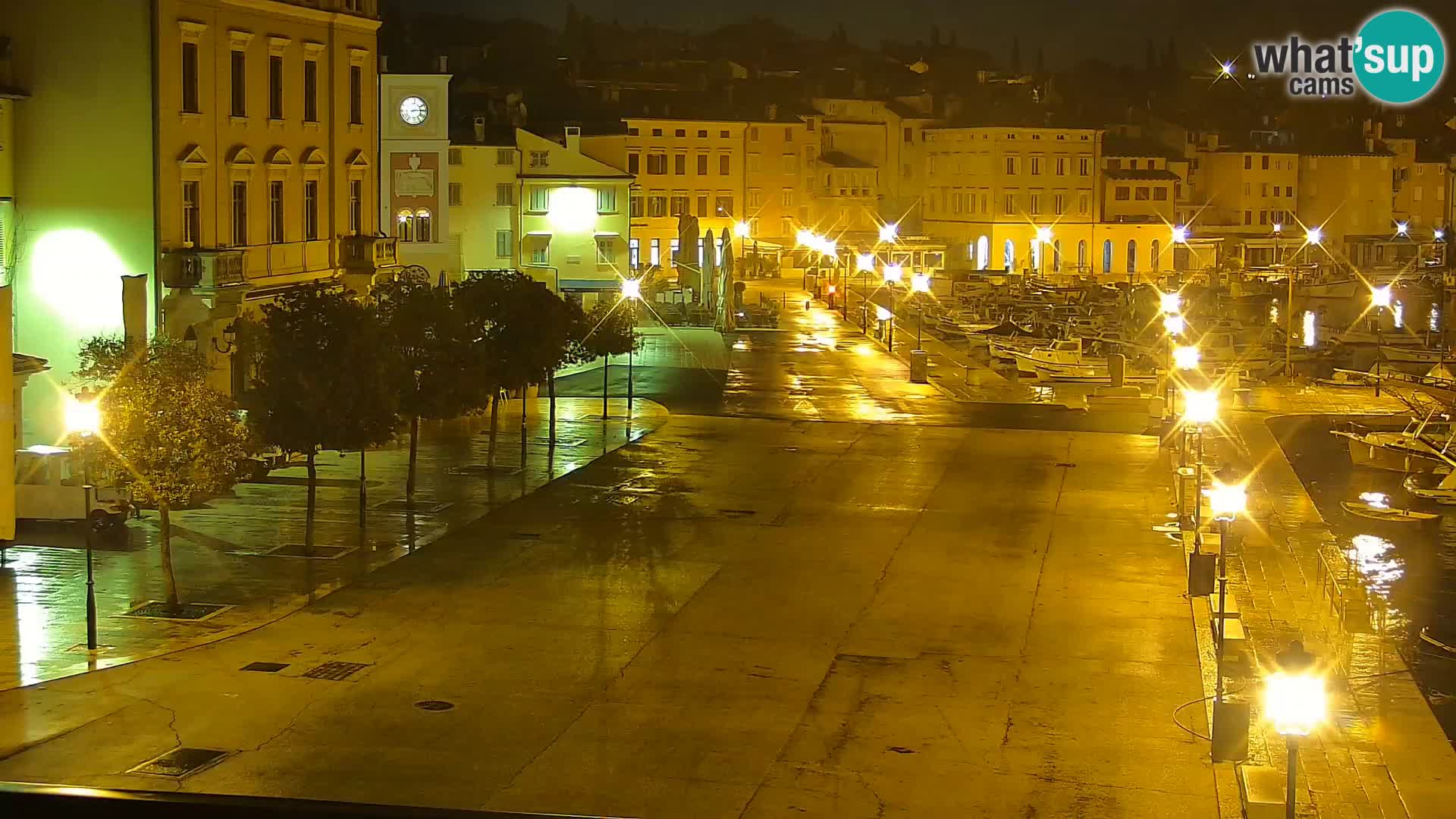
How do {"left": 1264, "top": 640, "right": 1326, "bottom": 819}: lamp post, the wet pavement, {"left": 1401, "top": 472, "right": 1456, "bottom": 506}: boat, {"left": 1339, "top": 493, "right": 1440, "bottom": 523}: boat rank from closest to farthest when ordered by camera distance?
1. {"left": 1264, "top": 640, "right": 1326, "bottom": 819}: lamp post
2. the wet pavement
3. {"left": 1339, "top": 493, "right": 1440, "bottom": 523}: boat
4. {"left": 1401, "top": 472, "right": 1456, "bottom": 506}: boat

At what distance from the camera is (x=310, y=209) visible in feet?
123

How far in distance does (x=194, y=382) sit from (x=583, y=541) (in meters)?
7.19

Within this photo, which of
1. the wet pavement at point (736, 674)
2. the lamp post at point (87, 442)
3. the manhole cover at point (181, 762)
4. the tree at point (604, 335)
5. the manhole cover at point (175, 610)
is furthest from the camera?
the tree at point (604, 335)

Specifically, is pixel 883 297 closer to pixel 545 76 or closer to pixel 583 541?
pixel 545 76

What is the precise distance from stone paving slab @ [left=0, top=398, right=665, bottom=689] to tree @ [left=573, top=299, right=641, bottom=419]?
2394mm

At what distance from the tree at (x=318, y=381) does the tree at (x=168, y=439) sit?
2987mm

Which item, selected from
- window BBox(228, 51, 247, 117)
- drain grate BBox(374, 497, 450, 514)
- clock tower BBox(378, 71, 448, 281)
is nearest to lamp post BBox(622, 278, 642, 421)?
window BBox(228, 51, 247, 117)

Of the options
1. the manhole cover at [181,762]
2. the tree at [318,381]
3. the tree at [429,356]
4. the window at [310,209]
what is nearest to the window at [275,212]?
the window at [310,209]

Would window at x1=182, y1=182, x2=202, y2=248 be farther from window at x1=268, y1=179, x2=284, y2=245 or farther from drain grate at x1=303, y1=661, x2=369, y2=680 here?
drain grate at x1=303, y1=661, x2=369, y2=680

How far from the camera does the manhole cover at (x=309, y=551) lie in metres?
23.6

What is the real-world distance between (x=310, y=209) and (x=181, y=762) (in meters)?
24.4

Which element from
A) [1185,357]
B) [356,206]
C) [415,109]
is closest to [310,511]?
[356,206]

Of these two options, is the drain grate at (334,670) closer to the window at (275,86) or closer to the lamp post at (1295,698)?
the lamp post at (1295,698)

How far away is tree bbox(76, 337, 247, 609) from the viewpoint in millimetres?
19766
